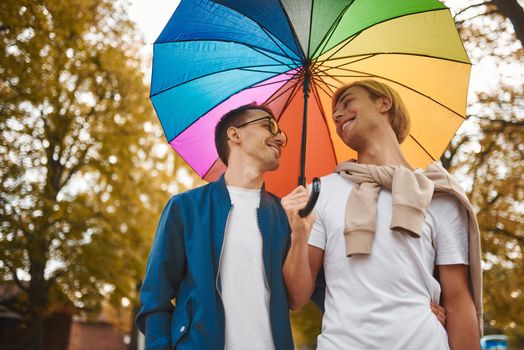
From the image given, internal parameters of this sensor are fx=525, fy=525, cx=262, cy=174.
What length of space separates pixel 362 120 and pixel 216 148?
1095mm

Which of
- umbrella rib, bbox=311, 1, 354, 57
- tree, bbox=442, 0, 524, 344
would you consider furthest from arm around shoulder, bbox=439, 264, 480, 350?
tree, bbox=442, 0, 524, 344

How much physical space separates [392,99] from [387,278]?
1.22m

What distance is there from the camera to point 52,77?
1120 cm

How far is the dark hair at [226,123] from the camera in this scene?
348 cm

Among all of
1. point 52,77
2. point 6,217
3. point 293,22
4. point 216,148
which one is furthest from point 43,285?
point 293,22

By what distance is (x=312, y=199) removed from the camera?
8.00ft

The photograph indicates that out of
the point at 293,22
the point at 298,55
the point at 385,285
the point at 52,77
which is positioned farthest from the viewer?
the point at 52,77

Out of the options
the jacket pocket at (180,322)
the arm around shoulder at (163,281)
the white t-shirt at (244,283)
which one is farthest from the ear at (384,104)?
the jacket pocket at (180,322)

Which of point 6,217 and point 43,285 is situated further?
point 43,285

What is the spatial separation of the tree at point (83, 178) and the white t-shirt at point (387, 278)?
9.27 m

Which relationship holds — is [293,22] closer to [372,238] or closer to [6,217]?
[372,238]

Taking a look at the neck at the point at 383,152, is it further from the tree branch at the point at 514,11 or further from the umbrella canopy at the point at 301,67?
the tree branch at the point at 514,11

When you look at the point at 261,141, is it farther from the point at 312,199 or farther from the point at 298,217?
the point at 312,199

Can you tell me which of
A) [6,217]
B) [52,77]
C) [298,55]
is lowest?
[298,55]
